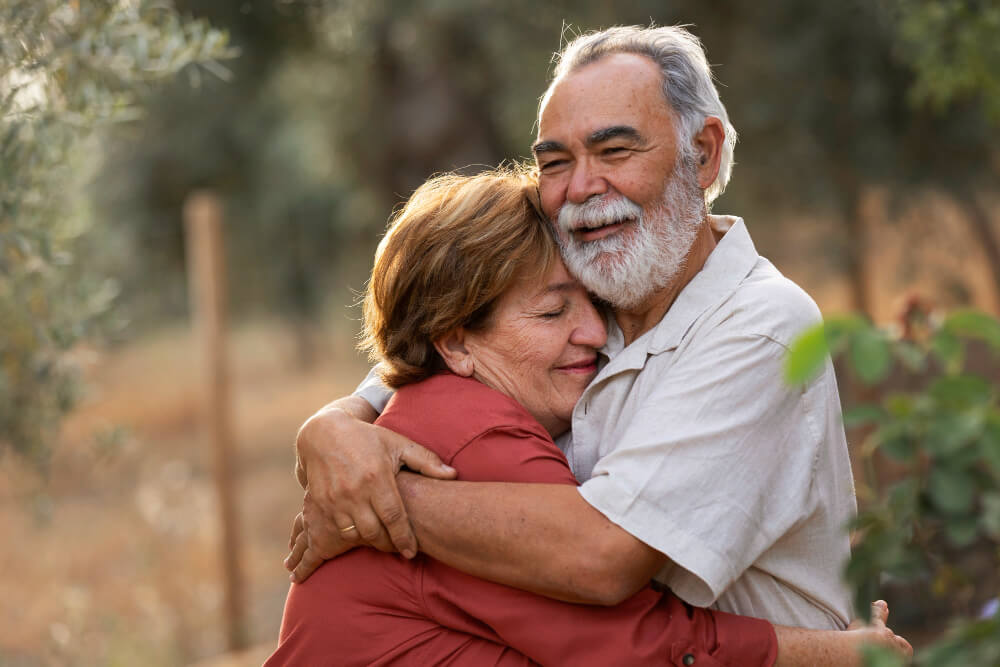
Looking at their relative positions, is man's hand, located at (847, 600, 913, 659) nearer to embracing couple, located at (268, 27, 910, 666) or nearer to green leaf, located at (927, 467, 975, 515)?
embracing couple, located at (268, 27, 910, 666)

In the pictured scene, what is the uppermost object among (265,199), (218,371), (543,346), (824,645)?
(543,346)

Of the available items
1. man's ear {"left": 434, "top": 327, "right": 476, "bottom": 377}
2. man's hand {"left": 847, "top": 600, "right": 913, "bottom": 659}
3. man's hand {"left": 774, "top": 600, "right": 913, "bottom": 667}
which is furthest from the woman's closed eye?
man's hand {"left": 847, "top": 600, "right": 913, "bottom": 659}

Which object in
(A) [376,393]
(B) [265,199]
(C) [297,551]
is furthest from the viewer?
(B) [265,199]

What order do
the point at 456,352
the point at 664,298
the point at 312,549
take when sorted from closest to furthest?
the point at 312,549 < the point at 456,352 < the point at 664,298

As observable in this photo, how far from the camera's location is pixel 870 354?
3.83 feet

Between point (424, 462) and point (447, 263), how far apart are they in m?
0.54

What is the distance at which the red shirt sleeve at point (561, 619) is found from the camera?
2.31 meters

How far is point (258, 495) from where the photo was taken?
13.0m

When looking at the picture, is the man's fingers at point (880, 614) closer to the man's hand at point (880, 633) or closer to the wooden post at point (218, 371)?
the man's hand at point (880, 633)

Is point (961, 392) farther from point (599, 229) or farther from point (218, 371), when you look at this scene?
point (218, 371)

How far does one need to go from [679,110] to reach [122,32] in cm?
202

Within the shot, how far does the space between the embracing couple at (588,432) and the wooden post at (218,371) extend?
157 inches

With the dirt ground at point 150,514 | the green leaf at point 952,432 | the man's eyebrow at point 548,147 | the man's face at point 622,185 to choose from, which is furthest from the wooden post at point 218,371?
the green leaf at point 952,432

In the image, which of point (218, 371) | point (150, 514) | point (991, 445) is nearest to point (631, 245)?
point (991, 445)
